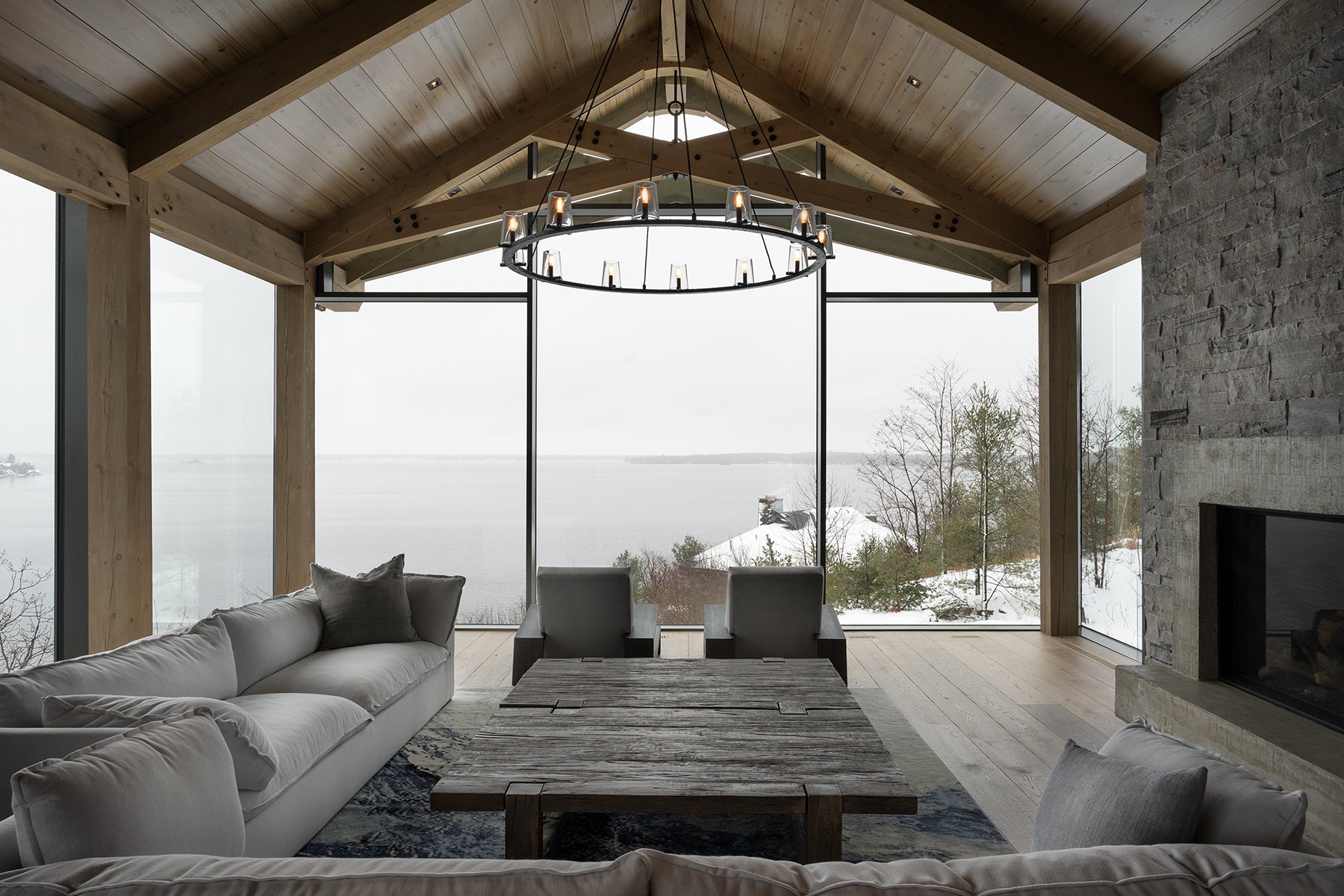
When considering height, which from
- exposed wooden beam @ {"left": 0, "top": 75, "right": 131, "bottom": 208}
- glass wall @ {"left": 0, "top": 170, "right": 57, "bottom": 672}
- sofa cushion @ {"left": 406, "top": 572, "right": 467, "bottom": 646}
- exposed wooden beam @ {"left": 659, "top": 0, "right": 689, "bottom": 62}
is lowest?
sofa cushion @ {"left": 406, "top": 572, "right": 467, "bottom": 646}

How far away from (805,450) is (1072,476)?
6.57 ft

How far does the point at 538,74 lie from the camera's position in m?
5.63

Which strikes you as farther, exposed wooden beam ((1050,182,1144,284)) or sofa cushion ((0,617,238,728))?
exposed wooden beam ((1050,182,1144,284))

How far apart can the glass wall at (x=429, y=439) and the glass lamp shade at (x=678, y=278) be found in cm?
301

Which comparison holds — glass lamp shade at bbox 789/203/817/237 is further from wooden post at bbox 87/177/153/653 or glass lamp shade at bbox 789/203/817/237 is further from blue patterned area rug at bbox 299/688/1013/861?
wooden post at bbox 87/177/153/653

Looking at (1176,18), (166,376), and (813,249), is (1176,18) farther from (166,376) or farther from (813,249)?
(166,376)

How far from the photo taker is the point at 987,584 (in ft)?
21.6

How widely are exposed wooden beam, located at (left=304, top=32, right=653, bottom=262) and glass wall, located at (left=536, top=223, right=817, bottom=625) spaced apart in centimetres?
101

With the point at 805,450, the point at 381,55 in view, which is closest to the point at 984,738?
the point at 805,450

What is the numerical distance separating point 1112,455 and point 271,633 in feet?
17.8

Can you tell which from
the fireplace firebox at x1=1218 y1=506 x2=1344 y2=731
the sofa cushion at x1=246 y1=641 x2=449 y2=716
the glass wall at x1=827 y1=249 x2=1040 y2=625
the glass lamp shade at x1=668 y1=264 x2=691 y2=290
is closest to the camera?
the fireplace firebox at x1=1218 y1=506 x2=1344 y2=731

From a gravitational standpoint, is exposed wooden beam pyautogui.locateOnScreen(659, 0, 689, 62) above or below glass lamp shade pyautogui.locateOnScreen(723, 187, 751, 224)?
above

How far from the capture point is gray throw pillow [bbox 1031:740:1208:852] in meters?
1.46

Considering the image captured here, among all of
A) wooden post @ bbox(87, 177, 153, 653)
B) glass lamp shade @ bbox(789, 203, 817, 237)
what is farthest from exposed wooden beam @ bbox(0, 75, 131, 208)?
glass lamp shade @ bbox(789, 203, 817, 237)
